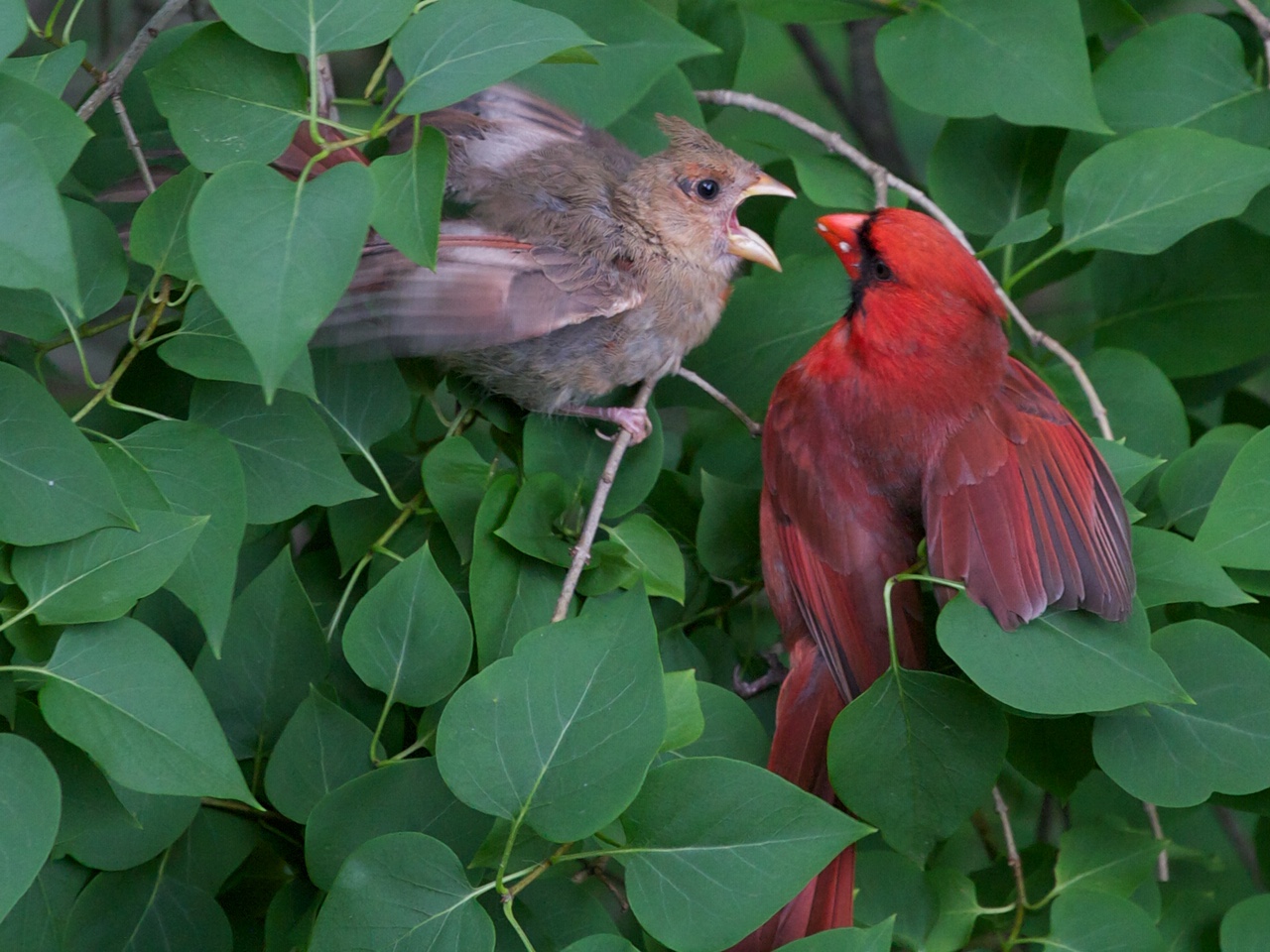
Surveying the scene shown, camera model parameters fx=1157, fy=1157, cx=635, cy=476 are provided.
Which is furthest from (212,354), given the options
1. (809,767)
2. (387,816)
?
(809,767)

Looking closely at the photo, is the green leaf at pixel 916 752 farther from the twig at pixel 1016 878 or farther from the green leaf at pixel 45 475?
the green leaf at pixel 45 475

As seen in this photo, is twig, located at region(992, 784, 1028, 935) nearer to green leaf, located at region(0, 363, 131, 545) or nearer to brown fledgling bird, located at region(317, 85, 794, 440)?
brown fledgling bird, located at region(317, 85, 794, 440)

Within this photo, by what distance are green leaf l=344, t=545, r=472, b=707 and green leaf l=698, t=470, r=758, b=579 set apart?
587 mm

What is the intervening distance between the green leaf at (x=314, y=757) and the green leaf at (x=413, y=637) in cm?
6

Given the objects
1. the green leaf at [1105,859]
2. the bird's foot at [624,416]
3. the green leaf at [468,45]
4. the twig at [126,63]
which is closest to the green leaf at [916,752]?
the green leaf at [1105,859]

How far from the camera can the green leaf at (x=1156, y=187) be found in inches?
75.2

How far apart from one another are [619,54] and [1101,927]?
160cm

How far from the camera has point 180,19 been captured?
134 inches

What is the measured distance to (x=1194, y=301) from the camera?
7.69ft

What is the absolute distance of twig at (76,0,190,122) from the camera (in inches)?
64.9

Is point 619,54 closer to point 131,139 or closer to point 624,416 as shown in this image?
point 624,416

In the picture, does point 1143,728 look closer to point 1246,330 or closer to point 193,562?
point 1246,330

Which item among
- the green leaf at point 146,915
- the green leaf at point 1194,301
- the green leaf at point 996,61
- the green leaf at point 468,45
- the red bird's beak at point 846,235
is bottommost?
the green leaf at point 146,915

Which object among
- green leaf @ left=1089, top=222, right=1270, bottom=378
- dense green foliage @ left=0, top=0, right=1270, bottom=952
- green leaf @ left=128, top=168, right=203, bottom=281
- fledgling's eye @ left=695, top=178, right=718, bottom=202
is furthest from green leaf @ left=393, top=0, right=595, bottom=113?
green leaf @ left=1089, top=222, right=1270, bottom=378
